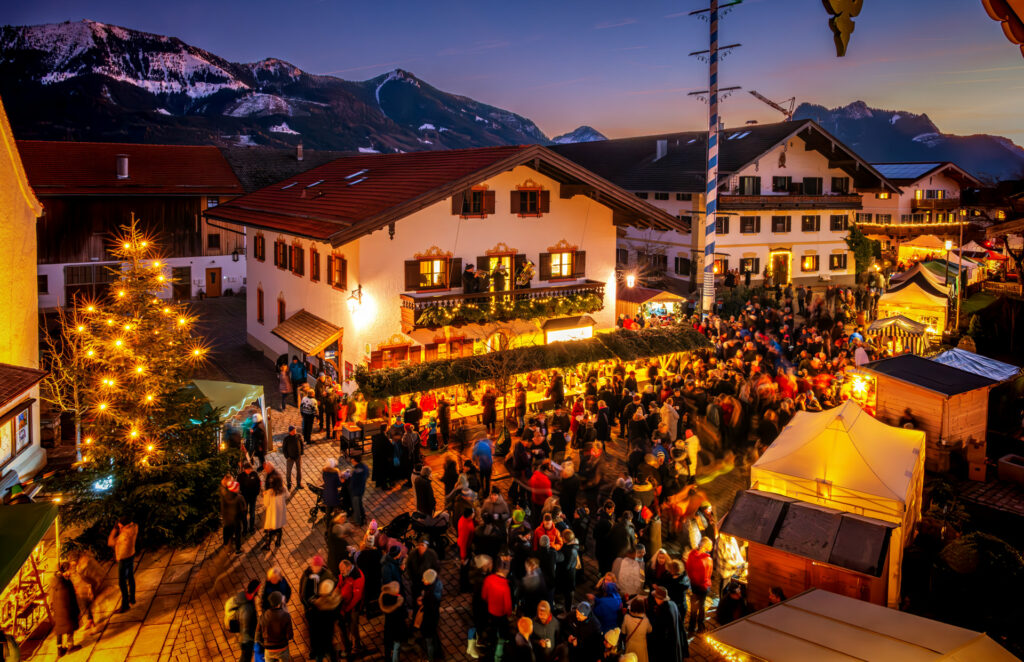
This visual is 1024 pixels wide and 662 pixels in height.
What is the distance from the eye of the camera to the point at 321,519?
1426cm

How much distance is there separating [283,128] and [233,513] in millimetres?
123536

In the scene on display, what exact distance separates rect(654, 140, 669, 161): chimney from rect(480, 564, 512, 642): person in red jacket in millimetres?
40659

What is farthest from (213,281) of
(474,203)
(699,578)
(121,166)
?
(699,578)

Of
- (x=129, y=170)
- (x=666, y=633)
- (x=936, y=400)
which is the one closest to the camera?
(x=666, y=633)

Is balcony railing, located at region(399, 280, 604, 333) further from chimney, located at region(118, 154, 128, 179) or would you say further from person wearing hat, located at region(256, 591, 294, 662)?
chimney, located at region(118, 154, 128, 179)

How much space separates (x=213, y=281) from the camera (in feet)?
141

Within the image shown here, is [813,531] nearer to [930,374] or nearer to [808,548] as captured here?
[808,548]

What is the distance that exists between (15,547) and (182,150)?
40028 millimetres

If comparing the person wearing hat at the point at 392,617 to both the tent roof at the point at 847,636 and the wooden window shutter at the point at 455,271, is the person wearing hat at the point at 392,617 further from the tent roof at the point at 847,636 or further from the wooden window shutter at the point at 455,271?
the wooden window shutter at the point at 455,271

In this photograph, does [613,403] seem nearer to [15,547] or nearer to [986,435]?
[986,435]

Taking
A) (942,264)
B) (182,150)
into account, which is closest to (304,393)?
(942,264)

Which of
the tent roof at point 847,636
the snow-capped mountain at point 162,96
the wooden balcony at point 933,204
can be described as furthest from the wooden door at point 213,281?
the snow-capped mountain at point 162,96

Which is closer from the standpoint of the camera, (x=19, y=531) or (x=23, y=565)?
(x=23, y=565)

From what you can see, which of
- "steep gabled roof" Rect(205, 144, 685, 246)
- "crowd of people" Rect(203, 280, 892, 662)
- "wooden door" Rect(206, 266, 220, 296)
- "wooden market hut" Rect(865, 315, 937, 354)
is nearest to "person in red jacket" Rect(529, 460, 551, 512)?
"crowd of people" Rect(203, 280, 892, 662)
